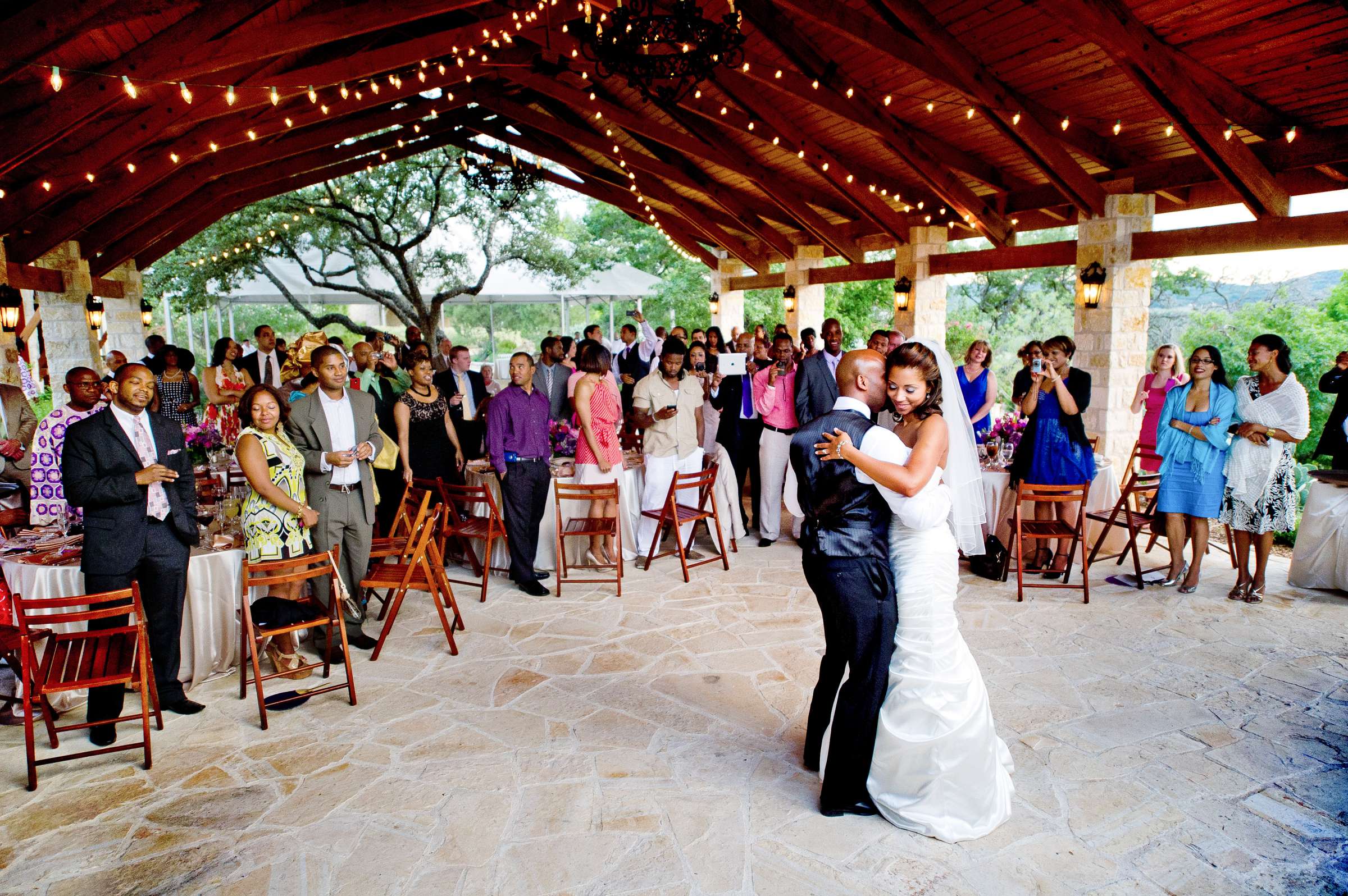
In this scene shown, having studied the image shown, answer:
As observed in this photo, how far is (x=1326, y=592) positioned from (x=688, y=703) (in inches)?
191

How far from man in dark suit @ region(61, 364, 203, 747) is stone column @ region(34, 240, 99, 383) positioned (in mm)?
9310

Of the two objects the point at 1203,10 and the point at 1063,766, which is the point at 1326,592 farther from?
the point at 1203,10

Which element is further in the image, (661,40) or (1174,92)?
(1174,92)

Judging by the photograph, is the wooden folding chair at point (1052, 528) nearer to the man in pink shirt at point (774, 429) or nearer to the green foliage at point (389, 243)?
the man in pink shirt at point (774, 429)

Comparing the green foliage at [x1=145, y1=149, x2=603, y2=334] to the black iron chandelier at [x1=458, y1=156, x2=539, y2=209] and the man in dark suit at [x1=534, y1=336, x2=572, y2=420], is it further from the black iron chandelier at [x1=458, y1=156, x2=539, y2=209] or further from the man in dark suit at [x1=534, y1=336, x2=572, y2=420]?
the man in dark suit at [x1=534, y1=336, x2=572, y2=420]

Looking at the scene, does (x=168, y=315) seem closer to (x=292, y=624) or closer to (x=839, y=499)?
(x=292, y=624)

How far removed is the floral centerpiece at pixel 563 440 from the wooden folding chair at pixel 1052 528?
11.2 feet

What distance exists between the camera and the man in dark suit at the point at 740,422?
7.13 metres

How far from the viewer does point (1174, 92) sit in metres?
A: 6.27

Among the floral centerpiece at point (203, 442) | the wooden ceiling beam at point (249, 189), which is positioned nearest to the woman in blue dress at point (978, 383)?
the floral centerpiece at point (203, 442)

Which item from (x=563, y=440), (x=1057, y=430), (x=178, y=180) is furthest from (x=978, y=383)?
(x=178, y=180)

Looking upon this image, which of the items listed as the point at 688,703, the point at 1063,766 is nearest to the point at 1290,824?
the point at 1063,766

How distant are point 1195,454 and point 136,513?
6.30 metres

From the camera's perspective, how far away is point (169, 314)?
16953 mm
